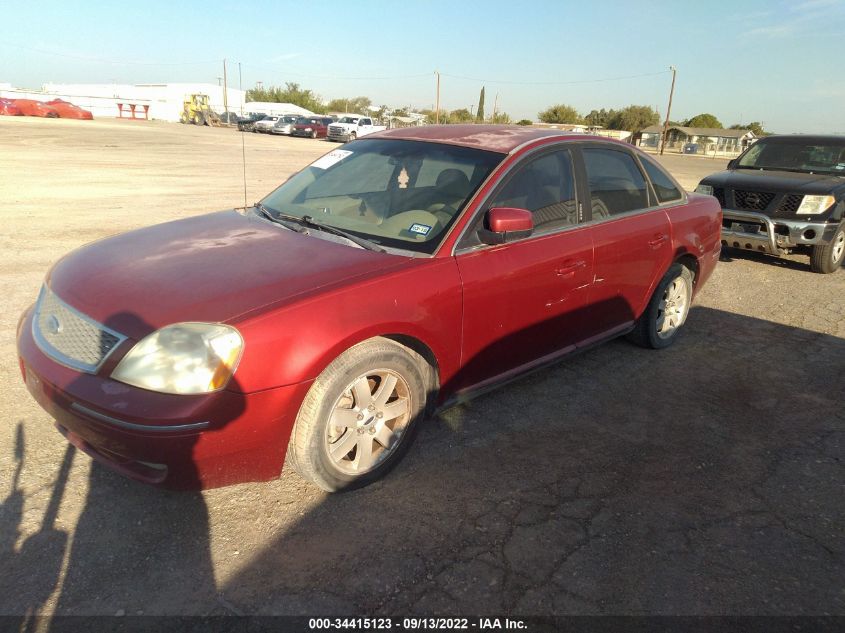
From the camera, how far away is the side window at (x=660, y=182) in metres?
4.69

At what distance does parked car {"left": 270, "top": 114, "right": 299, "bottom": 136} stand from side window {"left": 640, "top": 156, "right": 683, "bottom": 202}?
44.3 meters

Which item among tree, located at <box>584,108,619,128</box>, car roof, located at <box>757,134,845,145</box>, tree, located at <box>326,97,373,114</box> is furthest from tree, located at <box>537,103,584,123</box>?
car roof, located at <box>757,134,845,145</box>

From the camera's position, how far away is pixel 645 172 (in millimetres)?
4633

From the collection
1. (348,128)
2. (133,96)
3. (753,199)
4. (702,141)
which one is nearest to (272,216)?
(753,199)

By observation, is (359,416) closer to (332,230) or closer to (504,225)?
(332,230)

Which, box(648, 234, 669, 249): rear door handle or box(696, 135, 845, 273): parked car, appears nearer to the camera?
box(648, 234, 669, 249): rear door handle

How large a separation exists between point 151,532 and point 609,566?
Result: 75.7 inches

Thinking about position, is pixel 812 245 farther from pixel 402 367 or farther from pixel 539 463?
pixel 402 367

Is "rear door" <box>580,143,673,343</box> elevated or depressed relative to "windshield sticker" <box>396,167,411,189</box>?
depressed

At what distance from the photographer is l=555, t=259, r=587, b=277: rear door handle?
3646 mm

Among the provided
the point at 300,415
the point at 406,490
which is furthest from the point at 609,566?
the point at 300,415

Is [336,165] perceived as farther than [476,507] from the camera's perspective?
Yes

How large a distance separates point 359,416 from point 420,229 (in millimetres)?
1054

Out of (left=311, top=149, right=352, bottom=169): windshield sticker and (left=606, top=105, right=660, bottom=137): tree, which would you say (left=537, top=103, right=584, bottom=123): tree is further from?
(left=311, top=149, right=352, bottom=169): windshield sticker
